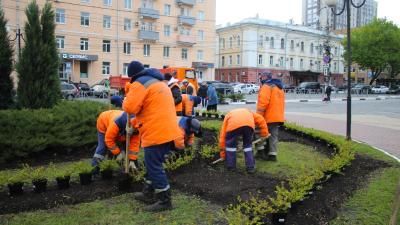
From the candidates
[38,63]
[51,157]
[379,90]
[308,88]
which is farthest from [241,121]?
[379,90]

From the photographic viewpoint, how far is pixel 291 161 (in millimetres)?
8180

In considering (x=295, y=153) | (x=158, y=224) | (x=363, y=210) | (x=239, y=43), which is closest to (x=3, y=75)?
(x=158, y=224)

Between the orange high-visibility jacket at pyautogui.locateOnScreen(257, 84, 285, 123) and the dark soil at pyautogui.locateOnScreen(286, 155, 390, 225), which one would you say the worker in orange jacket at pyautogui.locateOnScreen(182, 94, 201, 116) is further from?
the dark soil at pyautogui.locateOnScreen(286, 155, 390, 225)

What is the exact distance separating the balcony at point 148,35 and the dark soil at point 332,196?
4129cm

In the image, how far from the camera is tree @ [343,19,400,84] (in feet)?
203

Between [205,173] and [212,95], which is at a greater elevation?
[212,95]

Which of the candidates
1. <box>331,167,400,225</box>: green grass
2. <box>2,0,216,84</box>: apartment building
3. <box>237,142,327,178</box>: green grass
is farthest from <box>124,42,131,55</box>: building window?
<box>331,167,400,225</box>: green grass

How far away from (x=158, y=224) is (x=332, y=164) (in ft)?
10.6

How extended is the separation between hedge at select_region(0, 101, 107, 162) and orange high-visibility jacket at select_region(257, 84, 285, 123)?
11.5ft

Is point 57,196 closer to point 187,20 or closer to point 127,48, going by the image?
point 127,48

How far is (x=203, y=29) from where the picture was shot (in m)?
53.8

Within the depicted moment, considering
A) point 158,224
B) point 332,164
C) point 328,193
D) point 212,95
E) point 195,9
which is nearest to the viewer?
point 158,224

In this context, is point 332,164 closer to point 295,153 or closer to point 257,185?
point 257,185

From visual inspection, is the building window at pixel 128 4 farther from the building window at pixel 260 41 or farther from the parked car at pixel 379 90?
the parked car at pixel 379 90
